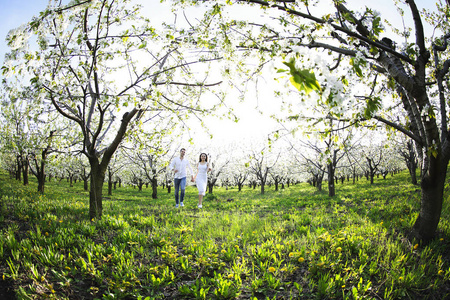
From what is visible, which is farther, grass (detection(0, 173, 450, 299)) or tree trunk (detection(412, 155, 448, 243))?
tree trunk (detection(412, 155, 448, 243))

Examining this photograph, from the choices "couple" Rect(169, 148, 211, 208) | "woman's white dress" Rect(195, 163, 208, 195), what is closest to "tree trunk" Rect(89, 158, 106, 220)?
"couple" Rect(169, 148, 211, 208)

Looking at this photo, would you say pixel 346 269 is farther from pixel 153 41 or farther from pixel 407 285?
pixel 153 41

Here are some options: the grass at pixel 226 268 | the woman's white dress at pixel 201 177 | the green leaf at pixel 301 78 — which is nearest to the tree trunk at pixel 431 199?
the grass at pixel 226 268

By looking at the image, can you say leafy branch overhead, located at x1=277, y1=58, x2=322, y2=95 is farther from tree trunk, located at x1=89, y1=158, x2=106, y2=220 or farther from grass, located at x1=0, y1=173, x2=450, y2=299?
tree trunk, located at x1=89, y1=158, x2=106, y2=220

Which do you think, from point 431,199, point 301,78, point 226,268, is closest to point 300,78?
point 301,78

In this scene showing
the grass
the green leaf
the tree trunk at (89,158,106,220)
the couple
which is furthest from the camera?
the couple

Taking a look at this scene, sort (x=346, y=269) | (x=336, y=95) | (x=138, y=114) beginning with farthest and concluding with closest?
(x=138, y=114) → (x=346, y=269) → (x=336, y=95)

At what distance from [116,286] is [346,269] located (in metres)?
2.53

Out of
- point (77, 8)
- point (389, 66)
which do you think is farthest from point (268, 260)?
point (77, 8)

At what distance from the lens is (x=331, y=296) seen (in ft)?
7.64

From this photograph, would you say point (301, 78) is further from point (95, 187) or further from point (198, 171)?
point (198, 171)

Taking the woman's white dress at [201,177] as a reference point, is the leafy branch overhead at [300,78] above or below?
above

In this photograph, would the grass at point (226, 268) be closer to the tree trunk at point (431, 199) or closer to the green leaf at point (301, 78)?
the tree trunk at point (431, 199)

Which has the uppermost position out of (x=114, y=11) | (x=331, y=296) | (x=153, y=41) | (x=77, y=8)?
(x=114, y=11)
